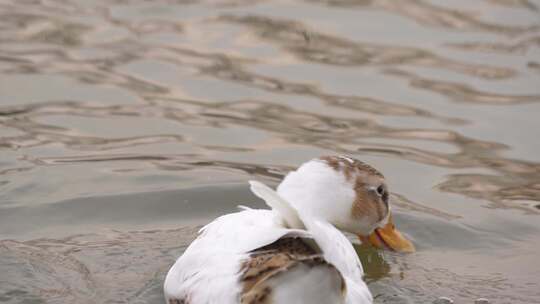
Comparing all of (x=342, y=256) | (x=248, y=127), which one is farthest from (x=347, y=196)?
(x=248, y=127)

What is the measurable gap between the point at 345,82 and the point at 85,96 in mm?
2170

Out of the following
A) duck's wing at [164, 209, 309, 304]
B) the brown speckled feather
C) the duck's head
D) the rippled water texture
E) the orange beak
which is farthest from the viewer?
the orange beak

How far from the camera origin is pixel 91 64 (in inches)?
413

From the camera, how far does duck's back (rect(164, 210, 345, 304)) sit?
5.28 m

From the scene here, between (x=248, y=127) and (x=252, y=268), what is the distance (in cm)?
404

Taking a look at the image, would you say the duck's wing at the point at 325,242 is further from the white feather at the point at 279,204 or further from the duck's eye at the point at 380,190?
the duck's eye at the point at 380,190

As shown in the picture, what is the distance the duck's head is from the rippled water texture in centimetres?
16

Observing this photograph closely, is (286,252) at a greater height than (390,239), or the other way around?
(286,252)

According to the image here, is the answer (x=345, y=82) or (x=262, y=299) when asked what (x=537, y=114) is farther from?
(x=262, y=299)

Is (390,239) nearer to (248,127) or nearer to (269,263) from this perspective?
(248,127)

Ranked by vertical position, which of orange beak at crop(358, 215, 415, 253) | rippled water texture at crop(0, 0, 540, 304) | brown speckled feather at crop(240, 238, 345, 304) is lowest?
orange beak at crop(358, 215, 415, 253)

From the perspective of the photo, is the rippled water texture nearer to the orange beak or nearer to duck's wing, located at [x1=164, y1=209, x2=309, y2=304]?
the orange beak

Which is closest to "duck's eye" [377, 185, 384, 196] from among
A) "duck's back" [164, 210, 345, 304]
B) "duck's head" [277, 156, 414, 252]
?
"duck's head" [277, 156, 414, 252]

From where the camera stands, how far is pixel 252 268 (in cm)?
550
